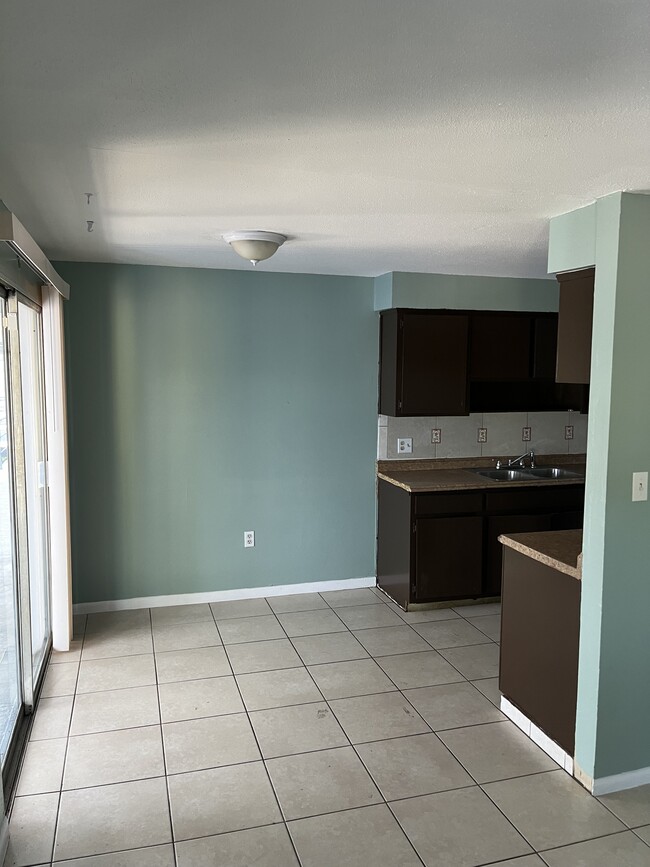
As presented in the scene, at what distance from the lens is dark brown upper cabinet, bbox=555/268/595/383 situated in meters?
2.72

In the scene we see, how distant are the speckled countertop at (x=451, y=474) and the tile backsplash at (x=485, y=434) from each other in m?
0.05

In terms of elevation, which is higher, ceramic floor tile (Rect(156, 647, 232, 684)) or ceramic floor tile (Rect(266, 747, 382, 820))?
ceramic floor tile (Rect(156, 647, 232, 684))

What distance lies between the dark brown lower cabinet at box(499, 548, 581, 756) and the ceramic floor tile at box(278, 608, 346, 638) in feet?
4.21

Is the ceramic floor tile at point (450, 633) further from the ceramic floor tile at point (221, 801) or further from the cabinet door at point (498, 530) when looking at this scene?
the ceramic floor tile at point (221, 801)

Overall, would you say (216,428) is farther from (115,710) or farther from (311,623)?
(115,710)

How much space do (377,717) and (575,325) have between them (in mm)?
1952

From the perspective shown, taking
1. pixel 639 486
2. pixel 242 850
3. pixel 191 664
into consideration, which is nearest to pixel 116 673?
pixel 191 664

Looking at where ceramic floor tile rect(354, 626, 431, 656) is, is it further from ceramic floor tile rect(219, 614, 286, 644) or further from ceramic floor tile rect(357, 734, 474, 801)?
ceramic floor tile rect(357, 734, 474, 801)

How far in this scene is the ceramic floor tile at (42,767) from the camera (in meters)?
2.62

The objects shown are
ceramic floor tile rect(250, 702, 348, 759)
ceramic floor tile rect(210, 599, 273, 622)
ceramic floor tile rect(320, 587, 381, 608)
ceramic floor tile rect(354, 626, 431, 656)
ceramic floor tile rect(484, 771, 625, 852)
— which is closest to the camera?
ceramic floor tile rect(484, 771, 625, 852)

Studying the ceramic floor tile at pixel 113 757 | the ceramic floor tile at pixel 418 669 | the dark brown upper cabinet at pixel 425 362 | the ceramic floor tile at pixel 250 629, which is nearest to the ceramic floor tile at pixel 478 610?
the ceramic floor tile at pixel 418 669

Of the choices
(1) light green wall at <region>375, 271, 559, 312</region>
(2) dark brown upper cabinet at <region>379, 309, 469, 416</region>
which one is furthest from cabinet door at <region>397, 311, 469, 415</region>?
(1) light green wall at <region>375, 271, 559, 312</region>

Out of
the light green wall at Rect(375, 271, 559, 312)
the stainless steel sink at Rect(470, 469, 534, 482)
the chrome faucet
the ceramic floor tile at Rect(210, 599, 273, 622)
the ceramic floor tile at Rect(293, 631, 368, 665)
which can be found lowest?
the ceramic floor tile at Rect(293, 631, 368, 665)

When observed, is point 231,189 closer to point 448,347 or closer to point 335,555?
point 448,347
